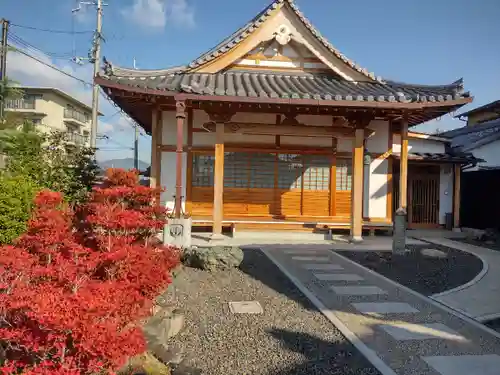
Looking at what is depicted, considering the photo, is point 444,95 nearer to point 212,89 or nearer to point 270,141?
point 270,141

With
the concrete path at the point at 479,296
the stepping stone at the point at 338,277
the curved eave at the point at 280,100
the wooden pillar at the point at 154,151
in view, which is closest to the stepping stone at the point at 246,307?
the stepping stone at the point at 338,277

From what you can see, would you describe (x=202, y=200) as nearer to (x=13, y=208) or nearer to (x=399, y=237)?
(x=399, y=237)

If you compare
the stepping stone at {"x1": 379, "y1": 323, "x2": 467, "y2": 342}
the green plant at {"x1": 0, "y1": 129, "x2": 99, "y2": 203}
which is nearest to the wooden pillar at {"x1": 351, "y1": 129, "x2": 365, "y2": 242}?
the stepping stone at {"x1": 379, "y1": 323, "x2": 467, "y2": 342}

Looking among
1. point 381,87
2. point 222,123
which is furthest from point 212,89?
point 381,87

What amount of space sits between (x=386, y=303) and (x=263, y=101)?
5710mm

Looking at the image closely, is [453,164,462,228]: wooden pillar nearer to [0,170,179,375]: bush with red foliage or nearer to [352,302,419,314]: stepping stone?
[352,302,419,314]: stepping stone

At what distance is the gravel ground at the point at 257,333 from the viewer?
3973 millimetres

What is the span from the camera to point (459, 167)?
46.1 feet

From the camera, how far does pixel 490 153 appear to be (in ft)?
54.9

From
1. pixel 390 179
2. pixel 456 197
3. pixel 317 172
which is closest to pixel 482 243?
pixel 456 197

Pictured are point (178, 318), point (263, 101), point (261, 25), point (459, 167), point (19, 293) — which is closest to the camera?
point (19, 293)

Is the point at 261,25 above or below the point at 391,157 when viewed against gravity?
above

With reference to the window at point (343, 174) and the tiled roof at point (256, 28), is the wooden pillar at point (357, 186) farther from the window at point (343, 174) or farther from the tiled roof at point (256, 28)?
the tiled roof at point (256, 28)

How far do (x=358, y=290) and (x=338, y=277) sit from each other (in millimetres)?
811
